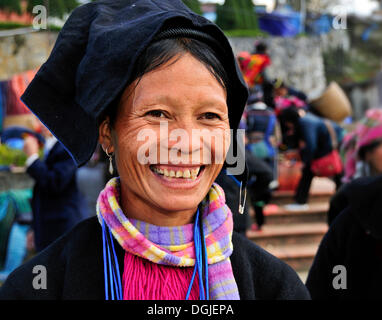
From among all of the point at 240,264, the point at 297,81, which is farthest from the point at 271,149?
the point at 297,81

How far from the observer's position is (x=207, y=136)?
121 cm

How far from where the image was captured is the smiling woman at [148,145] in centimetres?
116

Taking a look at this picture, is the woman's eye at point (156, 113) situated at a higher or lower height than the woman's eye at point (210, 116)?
higher

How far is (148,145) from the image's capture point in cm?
118

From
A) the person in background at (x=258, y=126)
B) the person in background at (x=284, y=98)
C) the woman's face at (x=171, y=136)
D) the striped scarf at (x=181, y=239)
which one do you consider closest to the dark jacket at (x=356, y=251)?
the striped scarf at (x=181, y=239)

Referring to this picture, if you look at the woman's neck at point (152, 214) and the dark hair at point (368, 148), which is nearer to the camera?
the woman's neck at point (152, 214)

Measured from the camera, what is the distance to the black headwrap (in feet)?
3.65

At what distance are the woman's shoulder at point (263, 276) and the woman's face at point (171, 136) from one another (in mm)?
242

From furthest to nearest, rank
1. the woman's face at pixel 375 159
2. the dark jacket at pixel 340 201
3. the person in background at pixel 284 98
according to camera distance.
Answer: the person in background at pixel 284 98, the woman's face at pixel 375 159, the dark jacket at pixel 340 201

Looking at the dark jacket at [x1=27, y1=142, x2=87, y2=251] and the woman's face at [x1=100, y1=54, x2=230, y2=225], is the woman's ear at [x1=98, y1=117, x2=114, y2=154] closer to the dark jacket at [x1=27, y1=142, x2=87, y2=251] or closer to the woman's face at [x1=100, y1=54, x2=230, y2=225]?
the woman's face at [x1=100, y1=54, x2=230, y2=225]

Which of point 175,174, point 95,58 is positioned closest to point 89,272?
point 175,174

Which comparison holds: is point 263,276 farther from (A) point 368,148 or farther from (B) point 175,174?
(A) point 368,148


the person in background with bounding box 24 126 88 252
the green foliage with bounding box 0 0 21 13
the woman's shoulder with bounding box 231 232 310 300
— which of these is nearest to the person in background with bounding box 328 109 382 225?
the woman's shoulder with bounding box 231 232 310 300

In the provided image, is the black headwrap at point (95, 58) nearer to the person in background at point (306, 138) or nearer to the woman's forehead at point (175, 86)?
the woman's forehead at point (175, 86)
